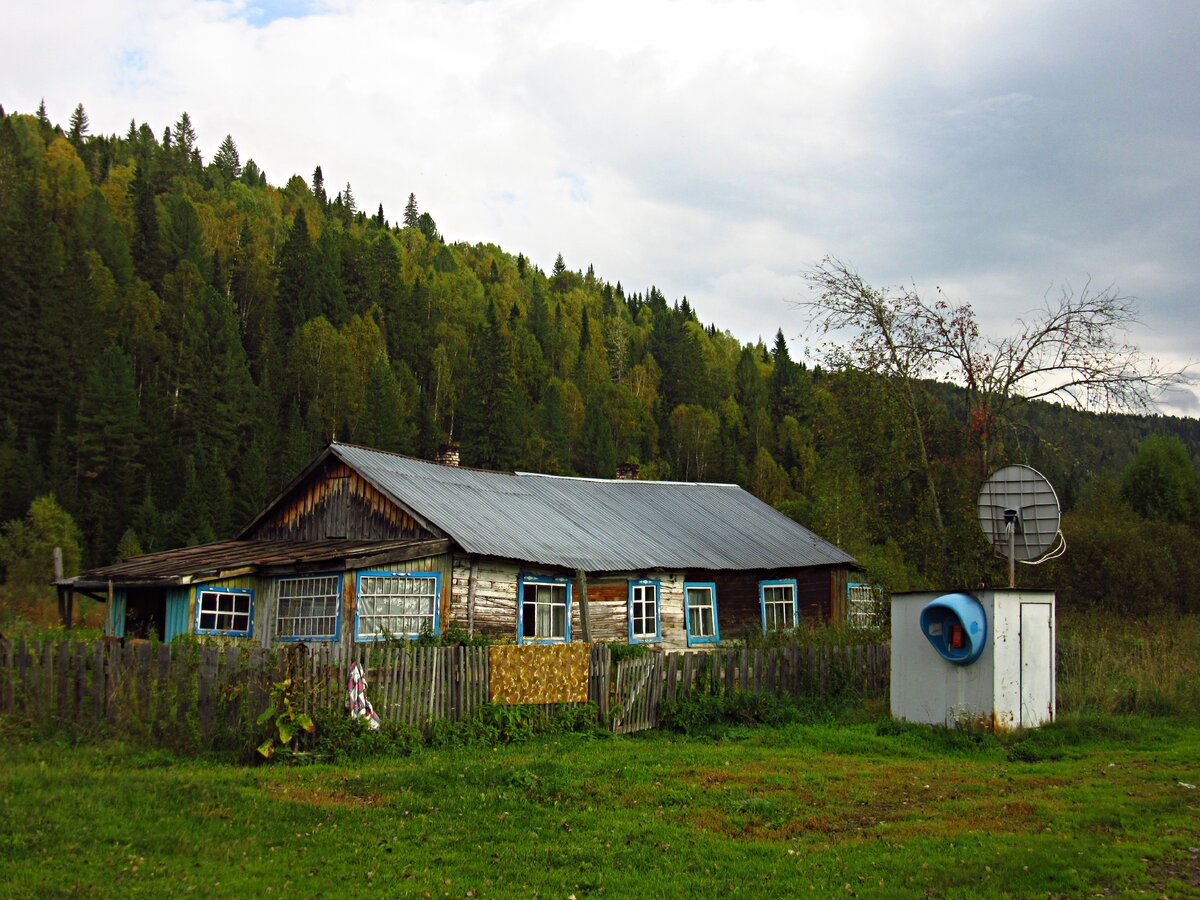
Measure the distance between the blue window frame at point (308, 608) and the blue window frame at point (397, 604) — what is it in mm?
521

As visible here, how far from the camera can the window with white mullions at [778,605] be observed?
29.0 meters

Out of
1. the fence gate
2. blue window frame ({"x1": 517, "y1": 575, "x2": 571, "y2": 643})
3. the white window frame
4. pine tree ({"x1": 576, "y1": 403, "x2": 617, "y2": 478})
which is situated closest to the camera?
the fence gate

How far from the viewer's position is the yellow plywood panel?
15102mm

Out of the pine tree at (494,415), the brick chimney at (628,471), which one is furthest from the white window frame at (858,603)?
the pine tree at (494,415)

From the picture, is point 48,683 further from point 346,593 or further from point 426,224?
point 426,224

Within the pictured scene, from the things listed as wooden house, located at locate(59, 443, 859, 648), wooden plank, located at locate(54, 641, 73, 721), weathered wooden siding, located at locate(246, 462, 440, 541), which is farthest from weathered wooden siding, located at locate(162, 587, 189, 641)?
wooden plank, located at locate(54, 641, 73, 721)

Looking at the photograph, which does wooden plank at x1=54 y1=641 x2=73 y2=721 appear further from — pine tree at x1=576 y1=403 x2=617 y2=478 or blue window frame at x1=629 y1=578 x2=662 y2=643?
pine tree at x1=576 y1=403 x2=617 y2=478

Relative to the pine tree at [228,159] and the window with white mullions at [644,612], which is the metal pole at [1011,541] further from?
the pine tree at [228,159]

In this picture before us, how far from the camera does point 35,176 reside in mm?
104188

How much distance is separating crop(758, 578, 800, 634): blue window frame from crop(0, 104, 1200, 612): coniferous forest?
8.73 ft

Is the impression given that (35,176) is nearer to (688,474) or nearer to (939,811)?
(688,474)

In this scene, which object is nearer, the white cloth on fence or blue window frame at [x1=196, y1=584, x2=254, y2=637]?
the white cloth on fence

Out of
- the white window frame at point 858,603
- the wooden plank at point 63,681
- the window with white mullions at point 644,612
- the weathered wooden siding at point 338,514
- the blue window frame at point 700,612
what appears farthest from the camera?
the white window frame at point 858,603

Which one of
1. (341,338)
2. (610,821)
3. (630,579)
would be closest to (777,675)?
(630,579)
